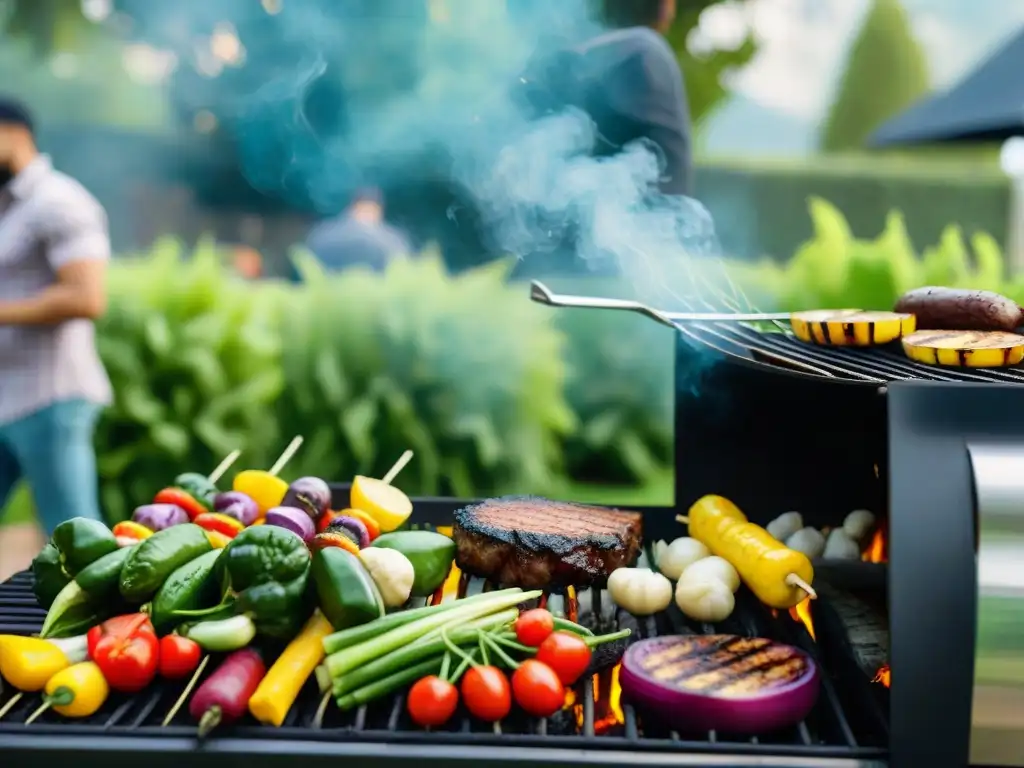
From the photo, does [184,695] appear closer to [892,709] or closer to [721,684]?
[721,684]

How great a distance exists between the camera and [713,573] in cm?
271

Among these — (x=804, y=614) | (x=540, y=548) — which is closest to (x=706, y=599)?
(x=804, y=614)

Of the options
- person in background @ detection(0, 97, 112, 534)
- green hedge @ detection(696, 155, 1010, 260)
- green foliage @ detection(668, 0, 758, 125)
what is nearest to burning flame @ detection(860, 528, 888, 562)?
person in background @ detection(0, 97, 112, 534)

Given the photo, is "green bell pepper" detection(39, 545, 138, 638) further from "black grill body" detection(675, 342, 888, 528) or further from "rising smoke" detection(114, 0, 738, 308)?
"rising smoke" detection(114, 0, 738, 308)

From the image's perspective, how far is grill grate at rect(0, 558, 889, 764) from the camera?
1976 mm

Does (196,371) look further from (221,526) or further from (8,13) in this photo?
(8,13)

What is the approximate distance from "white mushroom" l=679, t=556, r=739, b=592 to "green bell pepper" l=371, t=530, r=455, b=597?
0.66 meters

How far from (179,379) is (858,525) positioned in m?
4.09

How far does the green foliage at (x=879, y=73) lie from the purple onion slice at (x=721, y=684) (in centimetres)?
1508

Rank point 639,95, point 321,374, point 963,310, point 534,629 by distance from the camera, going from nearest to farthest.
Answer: point 534,629, point 963,310, point 639,95, point 321,374

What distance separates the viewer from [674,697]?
206 centimetres

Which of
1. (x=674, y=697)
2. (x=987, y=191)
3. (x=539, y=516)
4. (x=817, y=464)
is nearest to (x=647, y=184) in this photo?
(x=817, y=464)

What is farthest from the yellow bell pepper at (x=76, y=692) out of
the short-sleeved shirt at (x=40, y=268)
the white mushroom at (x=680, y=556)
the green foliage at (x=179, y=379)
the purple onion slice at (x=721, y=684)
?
the green foliage at (x=179, y=379)

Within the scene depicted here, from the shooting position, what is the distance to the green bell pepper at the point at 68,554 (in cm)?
246
